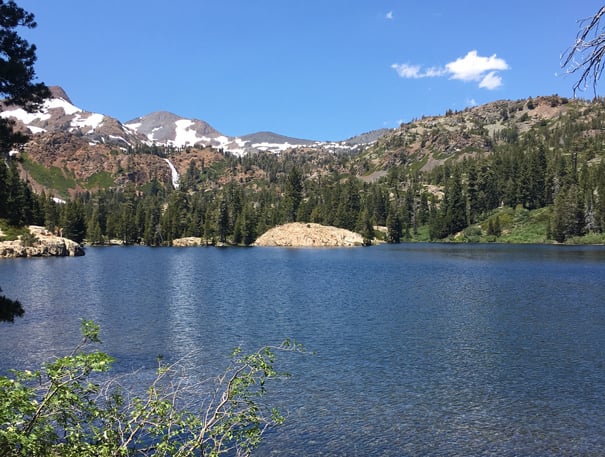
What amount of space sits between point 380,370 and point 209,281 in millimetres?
58533

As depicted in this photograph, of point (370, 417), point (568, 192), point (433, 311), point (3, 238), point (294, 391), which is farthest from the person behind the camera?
point (568, 192)

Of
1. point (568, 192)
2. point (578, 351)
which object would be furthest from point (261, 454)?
point (568, 192)

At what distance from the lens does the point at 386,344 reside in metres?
41.9

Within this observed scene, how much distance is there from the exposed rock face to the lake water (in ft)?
181

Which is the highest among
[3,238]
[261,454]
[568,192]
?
[568,192]

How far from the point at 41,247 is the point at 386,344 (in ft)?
437

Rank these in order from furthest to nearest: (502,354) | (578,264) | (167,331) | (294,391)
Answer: (578,264)
(167,331)
(502,354)
(294,391)

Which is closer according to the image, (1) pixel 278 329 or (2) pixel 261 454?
(2) pixel 261 454

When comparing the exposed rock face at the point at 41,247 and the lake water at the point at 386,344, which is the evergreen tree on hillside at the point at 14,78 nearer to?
the lake water at the point at 386,344

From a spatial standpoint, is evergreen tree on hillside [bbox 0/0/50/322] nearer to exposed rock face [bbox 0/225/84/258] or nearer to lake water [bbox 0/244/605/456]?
lake water [bbox 0/244/605/456]

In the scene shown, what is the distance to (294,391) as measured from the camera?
30875 millimetres

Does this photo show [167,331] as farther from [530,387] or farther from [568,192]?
[568,192]

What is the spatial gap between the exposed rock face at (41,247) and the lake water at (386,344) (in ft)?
181

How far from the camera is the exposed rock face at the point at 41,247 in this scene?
456ft
